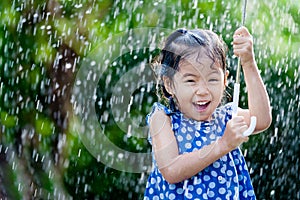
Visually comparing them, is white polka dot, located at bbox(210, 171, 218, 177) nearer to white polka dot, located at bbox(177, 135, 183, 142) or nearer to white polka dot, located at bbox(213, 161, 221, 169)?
white polka dot, located at bbox(213, 161, 221, 169)

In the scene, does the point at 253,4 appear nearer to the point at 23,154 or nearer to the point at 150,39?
the point at 150,39

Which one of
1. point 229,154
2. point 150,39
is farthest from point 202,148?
point 150,39

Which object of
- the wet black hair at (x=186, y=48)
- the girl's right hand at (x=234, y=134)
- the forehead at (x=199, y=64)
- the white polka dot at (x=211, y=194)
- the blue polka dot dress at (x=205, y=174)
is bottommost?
the white polka dot at (x=211, y=194)

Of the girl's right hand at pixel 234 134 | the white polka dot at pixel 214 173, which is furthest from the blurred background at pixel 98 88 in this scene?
the girl's right hand at pixel 234 134

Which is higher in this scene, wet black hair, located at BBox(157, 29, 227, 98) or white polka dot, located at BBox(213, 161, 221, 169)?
wet black hair, located at BBox(157, 29, 227, 98)

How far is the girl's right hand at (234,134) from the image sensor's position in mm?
2049

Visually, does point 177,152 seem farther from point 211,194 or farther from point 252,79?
point 252,79

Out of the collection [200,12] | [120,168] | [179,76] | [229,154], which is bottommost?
[120,168]

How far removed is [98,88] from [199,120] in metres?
1.73

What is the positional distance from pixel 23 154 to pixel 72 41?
67 centimetres

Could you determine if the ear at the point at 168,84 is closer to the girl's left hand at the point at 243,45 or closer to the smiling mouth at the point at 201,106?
the smiling mouth at the point at 201,106

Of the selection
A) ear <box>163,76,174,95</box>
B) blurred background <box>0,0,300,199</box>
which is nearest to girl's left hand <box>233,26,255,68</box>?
ear <box>163,76,174,95</box>

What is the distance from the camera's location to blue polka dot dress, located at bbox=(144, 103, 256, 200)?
7.25 ft

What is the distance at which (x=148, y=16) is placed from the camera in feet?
13.1
